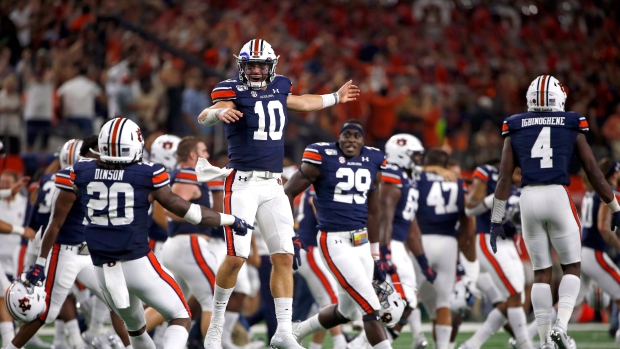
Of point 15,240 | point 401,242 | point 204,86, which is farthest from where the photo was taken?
point 204,86

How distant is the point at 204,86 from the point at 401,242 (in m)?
6.22

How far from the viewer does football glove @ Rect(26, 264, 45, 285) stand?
A: 7730 mm

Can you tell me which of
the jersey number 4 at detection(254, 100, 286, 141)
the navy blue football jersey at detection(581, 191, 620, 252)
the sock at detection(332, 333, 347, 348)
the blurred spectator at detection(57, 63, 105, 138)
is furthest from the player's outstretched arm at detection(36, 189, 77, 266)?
the blurred spectator at detection(57, 63, 105, 138)

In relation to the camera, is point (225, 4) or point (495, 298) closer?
point (495, 298)

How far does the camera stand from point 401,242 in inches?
385

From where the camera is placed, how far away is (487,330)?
9.92 meters

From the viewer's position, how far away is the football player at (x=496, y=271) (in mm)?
9930

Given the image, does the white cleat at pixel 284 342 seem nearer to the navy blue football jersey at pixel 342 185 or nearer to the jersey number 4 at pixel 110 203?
the navy blue football jersey at pixel 342 185

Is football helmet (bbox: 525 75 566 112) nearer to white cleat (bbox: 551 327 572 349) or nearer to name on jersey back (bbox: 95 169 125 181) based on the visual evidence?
white cleat (bbox: 551 327 572 349)

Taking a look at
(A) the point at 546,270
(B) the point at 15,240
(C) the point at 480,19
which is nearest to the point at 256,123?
(A) the point at 546,270

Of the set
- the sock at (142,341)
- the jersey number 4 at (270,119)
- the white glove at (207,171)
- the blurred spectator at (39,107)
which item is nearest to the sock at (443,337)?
the jersey number 4 at (270,119)

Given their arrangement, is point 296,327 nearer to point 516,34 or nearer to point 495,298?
point 495,298

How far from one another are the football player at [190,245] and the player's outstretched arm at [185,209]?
2.24 m

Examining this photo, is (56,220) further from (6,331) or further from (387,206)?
(387,206)
